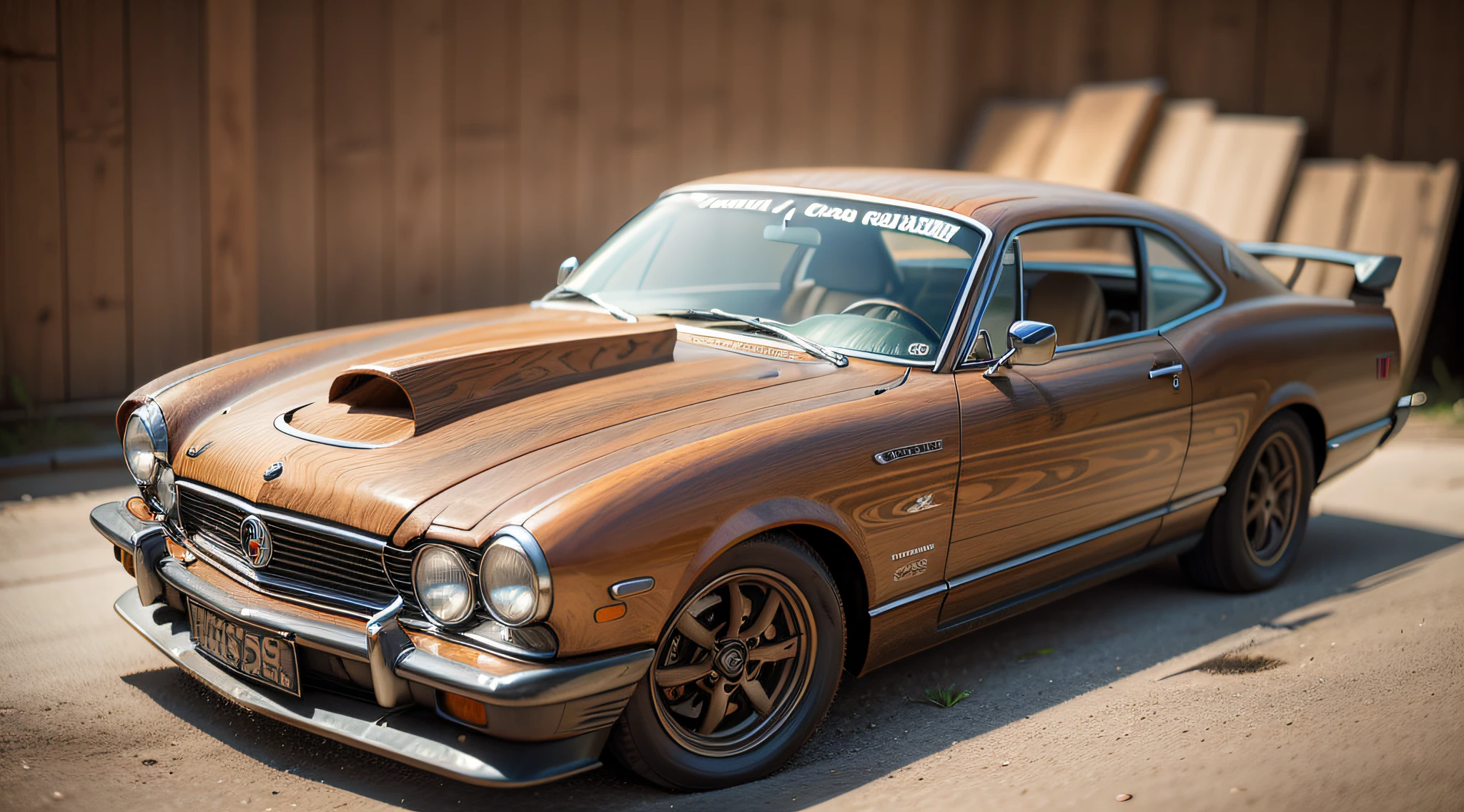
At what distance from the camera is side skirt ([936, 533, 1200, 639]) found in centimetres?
380

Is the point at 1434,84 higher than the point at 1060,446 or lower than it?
higher

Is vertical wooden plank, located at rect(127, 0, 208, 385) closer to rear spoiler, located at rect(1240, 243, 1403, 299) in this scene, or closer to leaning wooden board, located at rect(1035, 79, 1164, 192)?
rear spoiler, located at rect(1240, 243, 1403, 299)

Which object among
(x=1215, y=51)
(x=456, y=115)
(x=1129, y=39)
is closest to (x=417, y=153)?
(x=456, y=115)

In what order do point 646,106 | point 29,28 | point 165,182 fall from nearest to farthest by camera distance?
point 29,28, point 165,182, point 646,106

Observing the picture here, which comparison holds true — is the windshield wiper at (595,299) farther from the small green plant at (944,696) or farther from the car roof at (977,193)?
the small green plant at (944,696)

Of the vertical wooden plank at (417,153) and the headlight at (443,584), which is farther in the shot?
the vertical wooden plank at (417,153)

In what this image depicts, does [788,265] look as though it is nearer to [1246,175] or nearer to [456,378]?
[456,378]

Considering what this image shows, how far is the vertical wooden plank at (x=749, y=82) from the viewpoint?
859 centimetres

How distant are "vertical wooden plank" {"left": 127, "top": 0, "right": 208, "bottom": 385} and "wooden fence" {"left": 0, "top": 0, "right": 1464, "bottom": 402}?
1cm

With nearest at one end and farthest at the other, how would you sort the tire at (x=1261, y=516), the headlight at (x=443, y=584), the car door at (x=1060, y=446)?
the headlight at (x=443, y=584)
the car door at (x=1060, y=446)
the tire at (x=1261, y=516)

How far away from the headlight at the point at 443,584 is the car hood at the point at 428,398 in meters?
0.13

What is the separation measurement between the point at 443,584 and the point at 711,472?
67cm

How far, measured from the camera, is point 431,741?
2826 mm

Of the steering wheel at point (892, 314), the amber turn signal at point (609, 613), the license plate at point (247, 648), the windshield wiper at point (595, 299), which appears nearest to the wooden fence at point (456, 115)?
the windshield wiper at point (595, 299)
